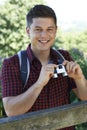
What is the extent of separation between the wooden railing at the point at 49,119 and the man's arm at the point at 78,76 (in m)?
0.40

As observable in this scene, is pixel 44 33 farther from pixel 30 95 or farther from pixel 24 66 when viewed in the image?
pixel 30 95

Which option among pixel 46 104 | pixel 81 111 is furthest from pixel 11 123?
pixel 46 104

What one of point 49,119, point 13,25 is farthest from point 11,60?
point 13,25

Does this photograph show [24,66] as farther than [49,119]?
Yes

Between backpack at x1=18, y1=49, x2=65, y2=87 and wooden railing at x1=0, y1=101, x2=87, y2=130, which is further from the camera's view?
backpack at x1=18, y1=49, x2=65, y2=87

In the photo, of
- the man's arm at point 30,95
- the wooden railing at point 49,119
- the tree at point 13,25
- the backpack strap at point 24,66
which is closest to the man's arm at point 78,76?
the man's arm at point 30,95

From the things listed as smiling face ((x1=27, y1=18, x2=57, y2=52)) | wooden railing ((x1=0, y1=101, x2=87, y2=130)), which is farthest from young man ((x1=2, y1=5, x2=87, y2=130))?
wooden railing ((x1=0, y1=101, x2=87, y2=130))

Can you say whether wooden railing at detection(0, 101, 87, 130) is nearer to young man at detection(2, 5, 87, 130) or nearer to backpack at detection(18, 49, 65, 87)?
young man at detection(2, 5, 87, 130)

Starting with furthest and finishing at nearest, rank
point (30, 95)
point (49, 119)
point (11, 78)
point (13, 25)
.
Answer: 1. point (13, 25)
2. point (11, 78)
3. point (30, 95)
4. point (49, 119)

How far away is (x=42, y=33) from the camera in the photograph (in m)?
2.06

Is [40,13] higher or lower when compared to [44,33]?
higher

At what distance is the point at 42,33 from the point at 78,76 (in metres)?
0.32

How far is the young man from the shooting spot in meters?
1.94

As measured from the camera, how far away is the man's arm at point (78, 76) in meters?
2.00
